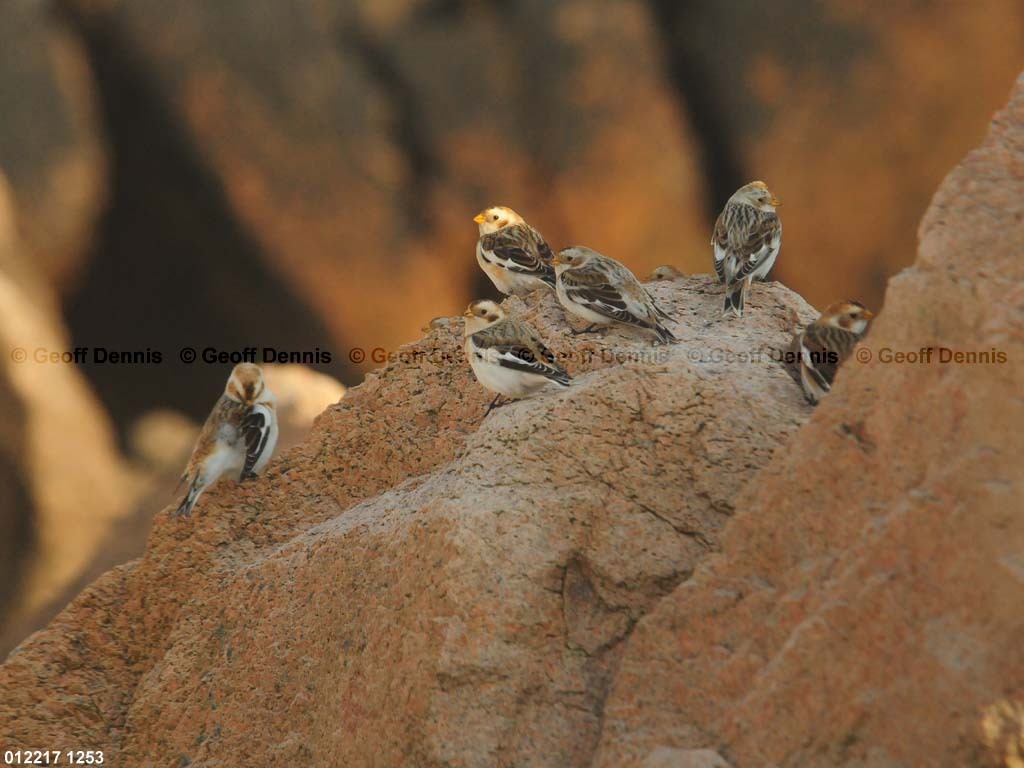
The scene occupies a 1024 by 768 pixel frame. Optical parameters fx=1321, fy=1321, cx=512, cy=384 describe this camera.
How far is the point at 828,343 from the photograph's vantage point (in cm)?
548

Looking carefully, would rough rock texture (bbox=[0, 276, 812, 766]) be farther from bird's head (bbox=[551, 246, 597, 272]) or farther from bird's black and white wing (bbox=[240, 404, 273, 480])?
bird's head (bbox=[551, 246, 597, 272])

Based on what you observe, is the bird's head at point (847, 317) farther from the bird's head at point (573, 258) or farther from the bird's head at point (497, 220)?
the bird's head at point (497, 220)

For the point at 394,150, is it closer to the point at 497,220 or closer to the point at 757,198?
the point at 497,220

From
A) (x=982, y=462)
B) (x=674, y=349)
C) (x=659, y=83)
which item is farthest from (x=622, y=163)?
(x=982, y=462)

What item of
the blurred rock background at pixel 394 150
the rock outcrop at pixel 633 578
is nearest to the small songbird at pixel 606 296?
the rock outcrop at pixel 633 578

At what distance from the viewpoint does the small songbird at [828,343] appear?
536 cm

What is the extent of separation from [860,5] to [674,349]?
11.3 m

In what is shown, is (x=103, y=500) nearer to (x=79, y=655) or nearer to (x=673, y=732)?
(x=79, y=655)

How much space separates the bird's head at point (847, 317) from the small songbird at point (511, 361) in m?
1.16

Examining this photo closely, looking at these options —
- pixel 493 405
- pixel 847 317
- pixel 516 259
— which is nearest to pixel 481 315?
pixel 493 405

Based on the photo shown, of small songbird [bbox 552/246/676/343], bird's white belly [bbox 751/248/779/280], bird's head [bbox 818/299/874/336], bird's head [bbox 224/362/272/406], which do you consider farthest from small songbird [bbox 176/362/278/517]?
bird's head [bbox 818/299/874/336]

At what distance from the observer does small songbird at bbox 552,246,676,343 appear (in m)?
6.27

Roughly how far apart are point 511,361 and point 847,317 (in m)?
1.48

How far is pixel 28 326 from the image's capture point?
53.1 ft
